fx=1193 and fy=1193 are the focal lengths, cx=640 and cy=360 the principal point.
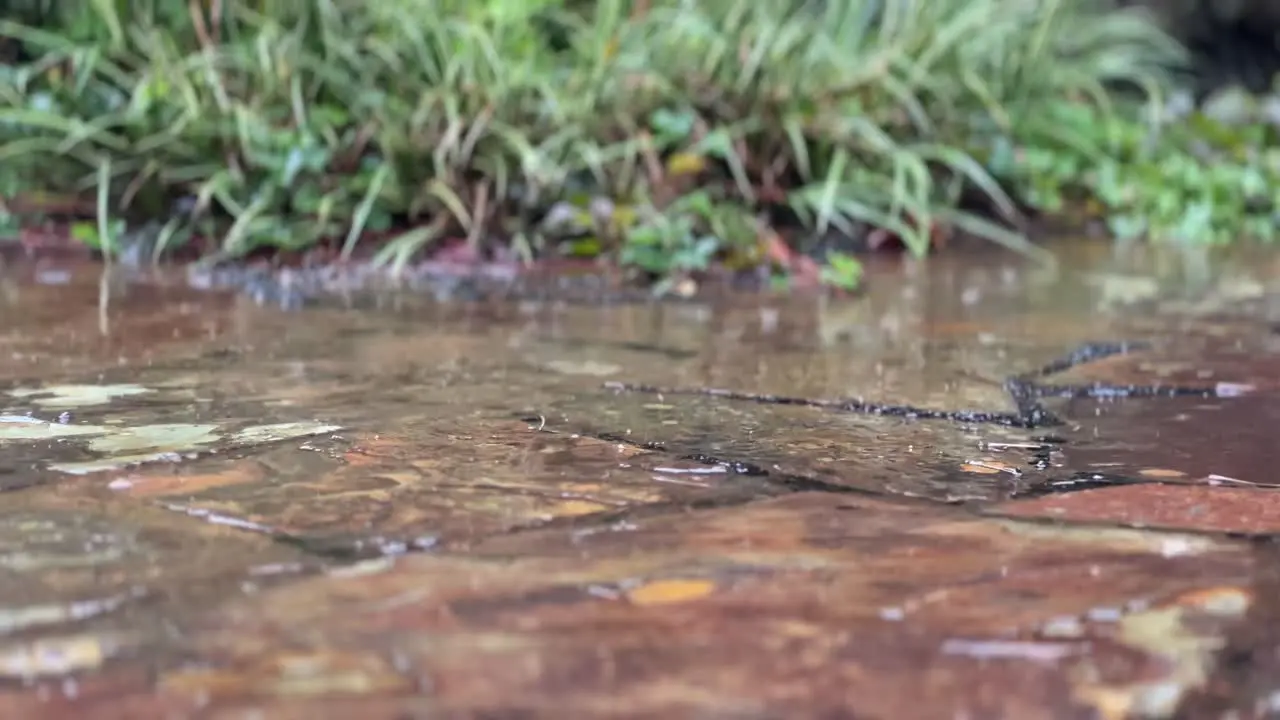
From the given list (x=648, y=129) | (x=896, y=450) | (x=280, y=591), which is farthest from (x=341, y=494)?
(x=648, y=129)

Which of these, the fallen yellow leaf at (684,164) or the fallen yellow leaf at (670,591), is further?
the fallen yellow leaf at (684,164)

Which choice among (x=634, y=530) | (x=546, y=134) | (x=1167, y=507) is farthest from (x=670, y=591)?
(x=546, y=134)

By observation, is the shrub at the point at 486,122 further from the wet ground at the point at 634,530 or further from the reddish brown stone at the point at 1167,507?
the reddish brown stone at the point at 1167,507

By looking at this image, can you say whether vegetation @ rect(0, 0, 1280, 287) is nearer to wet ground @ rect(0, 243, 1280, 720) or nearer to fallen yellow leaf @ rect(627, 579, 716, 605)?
wet ground @ rect(0, 243, 1280, 720)

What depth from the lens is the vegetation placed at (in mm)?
2797

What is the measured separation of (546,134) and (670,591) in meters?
2.33

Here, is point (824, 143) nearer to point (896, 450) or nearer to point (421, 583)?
point (896, 450)

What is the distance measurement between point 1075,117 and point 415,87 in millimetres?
2175

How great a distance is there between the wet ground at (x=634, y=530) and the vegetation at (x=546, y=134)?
3.51ft

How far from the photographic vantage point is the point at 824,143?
10.7ft

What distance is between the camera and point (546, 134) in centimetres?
298

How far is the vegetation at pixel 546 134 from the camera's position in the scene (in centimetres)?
280

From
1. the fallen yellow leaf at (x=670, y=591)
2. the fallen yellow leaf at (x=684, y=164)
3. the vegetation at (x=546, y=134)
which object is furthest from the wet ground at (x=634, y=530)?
the fallen yellow leaf at (x=684, y=164)

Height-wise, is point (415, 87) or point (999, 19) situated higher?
point (999, 19)
